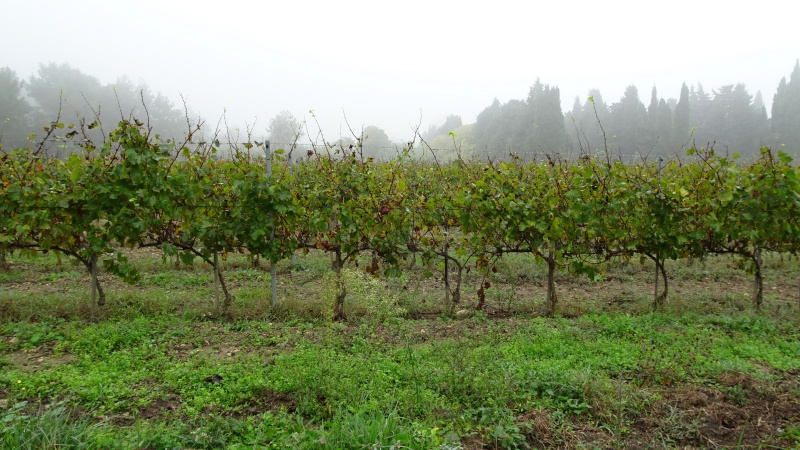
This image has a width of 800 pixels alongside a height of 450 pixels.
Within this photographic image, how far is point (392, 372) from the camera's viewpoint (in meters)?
3.65

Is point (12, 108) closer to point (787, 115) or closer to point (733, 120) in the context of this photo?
point (733, 120)

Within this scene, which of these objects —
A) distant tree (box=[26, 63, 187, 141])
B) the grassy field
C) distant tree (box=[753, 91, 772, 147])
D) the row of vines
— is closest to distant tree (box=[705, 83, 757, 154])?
distant tree (box=[753, 91, 772, 147])

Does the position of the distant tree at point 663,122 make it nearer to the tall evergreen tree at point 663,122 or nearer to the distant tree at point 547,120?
the tall evergreen tree at point 663,122

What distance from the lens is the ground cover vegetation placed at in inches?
115

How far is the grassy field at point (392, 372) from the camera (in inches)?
109

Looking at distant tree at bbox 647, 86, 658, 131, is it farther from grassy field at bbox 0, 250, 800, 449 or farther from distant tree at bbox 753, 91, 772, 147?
grassy field at bbox 0, 250, 800, 449

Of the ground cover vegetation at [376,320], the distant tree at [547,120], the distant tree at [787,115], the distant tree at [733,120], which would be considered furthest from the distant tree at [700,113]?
the ground cover vegetation at [376,320]

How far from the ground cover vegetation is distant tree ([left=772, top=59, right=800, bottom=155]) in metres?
46.8

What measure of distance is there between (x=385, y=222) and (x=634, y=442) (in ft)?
11.0

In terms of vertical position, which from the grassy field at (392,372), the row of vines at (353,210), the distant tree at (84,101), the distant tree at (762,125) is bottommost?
the grassy field at (392,372)

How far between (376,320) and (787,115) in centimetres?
5613

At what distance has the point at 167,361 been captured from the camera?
3.87 m

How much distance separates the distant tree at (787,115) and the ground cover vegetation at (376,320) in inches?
1844

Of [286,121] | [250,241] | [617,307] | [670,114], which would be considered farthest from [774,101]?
[250,241]
